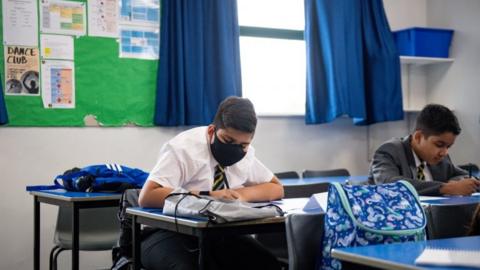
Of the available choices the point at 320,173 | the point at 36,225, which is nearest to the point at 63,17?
the point at 36,225

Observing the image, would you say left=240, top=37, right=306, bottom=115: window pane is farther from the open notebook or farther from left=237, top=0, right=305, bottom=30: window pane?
the open notebook

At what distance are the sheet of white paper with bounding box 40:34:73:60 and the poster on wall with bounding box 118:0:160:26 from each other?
0.45 m

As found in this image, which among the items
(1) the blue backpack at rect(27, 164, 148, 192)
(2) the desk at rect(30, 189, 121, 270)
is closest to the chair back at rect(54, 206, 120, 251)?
(1) the blue backpack at rect(27, 164, 148, 192)

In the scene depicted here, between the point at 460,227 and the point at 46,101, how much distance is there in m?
3.12

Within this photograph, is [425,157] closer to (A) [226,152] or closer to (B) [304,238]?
(A) [226,152]

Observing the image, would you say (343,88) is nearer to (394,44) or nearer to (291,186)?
(394,44)

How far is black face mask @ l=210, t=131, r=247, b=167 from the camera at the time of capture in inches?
119

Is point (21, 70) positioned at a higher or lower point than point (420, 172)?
higher

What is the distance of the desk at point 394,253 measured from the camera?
4.96 ft

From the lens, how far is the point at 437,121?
331 centimetres

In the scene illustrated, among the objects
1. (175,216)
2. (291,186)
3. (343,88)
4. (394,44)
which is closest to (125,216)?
(175,216)

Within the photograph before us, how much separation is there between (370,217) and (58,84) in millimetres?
3273

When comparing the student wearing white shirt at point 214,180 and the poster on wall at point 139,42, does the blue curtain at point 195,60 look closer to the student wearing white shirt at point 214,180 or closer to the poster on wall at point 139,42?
the poster on wall at point 139,42

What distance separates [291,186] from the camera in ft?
12.5
